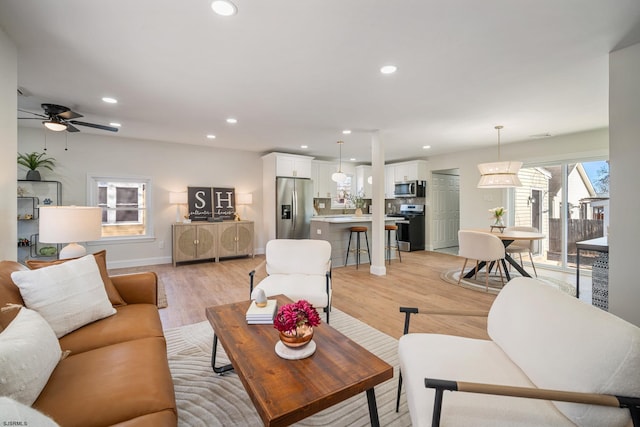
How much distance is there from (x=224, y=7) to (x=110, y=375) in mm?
2110

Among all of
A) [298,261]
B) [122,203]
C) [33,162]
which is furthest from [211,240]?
[298,261]

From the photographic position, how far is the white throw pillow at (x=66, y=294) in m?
1.51

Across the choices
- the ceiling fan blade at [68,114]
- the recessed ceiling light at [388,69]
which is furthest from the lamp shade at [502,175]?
the ceiling fan blade at [68,114]

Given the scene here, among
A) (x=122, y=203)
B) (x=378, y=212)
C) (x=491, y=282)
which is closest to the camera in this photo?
(x=491, y=282)

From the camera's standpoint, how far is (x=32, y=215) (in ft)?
15.1

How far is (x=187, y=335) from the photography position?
2.55 meters

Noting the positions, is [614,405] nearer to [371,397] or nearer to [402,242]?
[371,397]

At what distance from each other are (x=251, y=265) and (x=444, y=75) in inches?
175

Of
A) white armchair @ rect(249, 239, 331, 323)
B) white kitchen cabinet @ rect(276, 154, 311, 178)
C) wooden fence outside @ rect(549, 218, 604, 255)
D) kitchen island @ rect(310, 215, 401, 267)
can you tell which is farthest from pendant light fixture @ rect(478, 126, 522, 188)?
white kitchen cabinet @ rect(276, 154, 311, 178)

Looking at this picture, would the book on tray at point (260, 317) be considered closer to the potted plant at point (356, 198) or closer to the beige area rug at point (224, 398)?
the beige area rug at point (224, 398)

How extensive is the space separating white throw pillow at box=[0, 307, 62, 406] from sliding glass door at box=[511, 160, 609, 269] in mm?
6507

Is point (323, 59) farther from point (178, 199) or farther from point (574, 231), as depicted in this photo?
point (574, 231)

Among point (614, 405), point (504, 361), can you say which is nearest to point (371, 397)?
point (504, 361)

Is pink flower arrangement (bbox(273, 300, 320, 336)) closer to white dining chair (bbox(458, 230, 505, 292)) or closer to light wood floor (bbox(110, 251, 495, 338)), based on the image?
light wood floor (bbox(110, 251, 495, 338))
